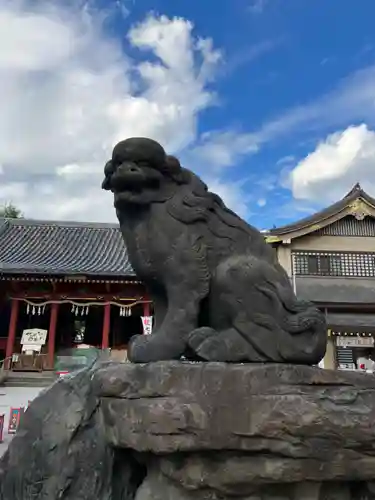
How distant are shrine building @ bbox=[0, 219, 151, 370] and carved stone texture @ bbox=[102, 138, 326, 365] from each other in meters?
11.6

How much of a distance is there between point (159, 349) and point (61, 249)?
16.0 meters

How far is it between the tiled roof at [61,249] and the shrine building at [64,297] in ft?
0.10

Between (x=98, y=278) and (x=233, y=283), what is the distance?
1214 centimetres

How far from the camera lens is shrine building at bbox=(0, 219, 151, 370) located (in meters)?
14.0

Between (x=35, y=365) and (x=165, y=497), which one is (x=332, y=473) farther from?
(x=35, y=365)

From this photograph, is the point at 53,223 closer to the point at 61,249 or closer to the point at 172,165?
the point at 61,249

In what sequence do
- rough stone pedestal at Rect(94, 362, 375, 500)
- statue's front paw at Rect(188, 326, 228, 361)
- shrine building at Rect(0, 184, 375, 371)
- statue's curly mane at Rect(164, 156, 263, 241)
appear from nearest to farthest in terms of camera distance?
1. rough stone pedestal at Rect(94, 362, 375, 500)
2. statue's front paw at Rect(188, 326, 228, 361)
3. statue's curly mane at Rect(164, 156, 263, 241)
4. shrine building at Rect(0, 184, 375, 371)

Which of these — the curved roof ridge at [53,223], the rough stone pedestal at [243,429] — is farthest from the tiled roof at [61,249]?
the rough stone pedestal at [243,429]

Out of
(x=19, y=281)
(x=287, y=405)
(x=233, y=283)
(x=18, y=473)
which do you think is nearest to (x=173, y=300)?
(x=233, y=283)

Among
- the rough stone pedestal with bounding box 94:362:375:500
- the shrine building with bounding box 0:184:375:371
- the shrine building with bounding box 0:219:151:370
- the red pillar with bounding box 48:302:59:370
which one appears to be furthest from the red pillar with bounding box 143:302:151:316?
the rough stone pedestal with bounding box 94:362:375:500

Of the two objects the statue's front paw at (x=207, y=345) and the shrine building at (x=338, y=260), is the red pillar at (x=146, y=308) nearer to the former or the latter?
the shrine building at (x=338, y=260)

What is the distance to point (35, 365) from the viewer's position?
13.8m

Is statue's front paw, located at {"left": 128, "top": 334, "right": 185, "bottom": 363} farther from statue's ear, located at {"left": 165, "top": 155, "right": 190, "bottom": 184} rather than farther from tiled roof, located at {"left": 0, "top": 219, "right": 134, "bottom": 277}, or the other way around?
tiled roof, located at {"left": 0, "top": 219, "right": 134, "bottom": 277}

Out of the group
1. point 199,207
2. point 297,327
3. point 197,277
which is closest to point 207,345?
point 197,277
